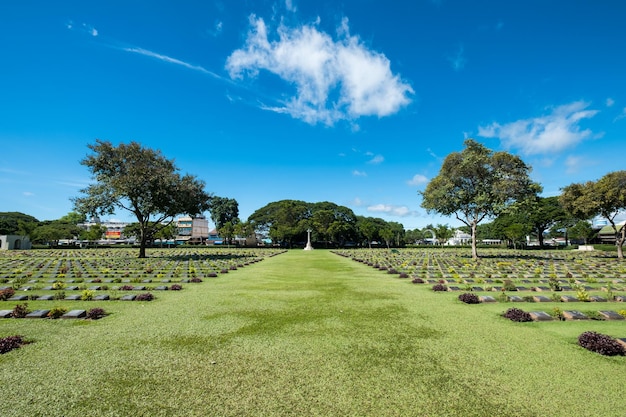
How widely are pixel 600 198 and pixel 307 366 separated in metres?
37.3

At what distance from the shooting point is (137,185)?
92.1 feet

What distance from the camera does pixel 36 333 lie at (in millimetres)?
6957

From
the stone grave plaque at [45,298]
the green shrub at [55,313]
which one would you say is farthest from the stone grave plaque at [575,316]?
the stone grave plaque at [45,298]

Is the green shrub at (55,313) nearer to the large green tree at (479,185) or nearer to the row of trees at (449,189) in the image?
the row of trees at (449,189)

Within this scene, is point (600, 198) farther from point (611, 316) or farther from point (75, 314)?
point (75, 314)

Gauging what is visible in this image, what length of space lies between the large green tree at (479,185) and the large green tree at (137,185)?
2422 cm

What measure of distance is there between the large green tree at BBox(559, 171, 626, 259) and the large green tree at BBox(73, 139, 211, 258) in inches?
1508

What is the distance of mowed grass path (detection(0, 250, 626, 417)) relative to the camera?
4.01 meters

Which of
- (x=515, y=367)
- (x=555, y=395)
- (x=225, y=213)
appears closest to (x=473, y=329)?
(x=515, y=367)

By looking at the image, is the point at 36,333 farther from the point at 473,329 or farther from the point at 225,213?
the point at 225,213

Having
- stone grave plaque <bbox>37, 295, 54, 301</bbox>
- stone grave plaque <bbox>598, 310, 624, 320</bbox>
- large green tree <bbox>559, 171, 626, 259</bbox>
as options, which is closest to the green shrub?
stone grave plaque <bbox>37, 295, 54, 301</bbox>

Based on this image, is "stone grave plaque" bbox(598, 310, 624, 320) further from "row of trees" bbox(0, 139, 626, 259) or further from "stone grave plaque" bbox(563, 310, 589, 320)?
"row of trees" bbox(0, 139, 626, 259)

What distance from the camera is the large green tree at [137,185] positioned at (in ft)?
92.5

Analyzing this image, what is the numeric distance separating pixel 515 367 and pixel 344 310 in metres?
4.69
